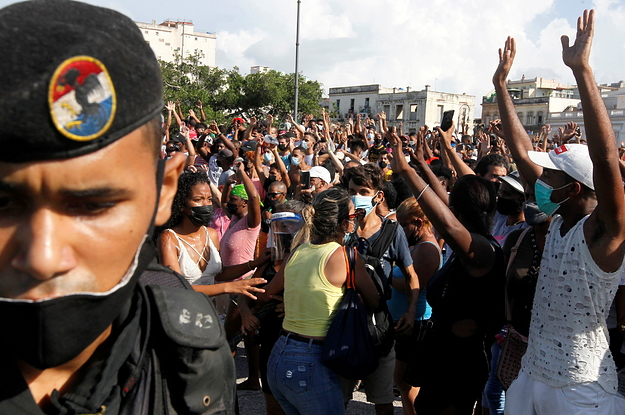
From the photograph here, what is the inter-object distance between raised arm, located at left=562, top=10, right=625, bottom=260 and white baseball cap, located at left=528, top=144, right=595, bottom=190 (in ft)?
0.96

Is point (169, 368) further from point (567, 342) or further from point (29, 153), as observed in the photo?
point (567, 342)

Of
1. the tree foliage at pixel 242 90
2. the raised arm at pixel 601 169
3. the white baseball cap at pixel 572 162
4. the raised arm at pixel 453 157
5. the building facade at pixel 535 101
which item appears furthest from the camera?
the building facade at pixel 535 101

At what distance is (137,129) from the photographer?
1.18 metres

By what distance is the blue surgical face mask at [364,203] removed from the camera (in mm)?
4875

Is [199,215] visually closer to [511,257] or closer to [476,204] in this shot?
[476,204]

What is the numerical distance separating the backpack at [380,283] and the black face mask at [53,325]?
2.64 m

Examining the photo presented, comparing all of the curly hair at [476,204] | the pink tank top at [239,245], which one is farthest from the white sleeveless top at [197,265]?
the curly hair at [476,204]

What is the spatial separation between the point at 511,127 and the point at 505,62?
1.55 ft

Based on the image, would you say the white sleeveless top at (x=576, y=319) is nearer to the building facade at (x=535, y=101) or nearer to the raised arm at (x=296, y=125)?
the raised arm at (x=296, y=125)

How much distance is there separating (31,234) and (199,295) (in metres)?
0.54

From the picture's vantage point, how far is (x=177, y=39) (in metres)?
88.8

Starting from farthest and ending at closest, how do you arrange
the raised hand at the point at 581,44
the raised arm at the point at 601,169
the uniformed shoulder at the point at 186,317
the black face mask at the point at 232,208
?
the black face mask at the point at 232,208
the raised hand at the point at 581,44
the raised arm at the point at 601,169
the uniformed shoulder at the point at 186,317

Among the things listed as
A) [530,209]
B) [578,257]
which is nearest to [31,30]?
[578,257]

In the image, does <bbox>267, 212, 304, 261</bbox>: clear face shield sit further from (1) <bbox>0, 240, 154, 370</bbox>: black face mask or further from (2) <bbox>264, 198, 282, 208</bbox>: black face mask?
(1) <bbox>0, 240, 154, 370</bbox>: black face mask
